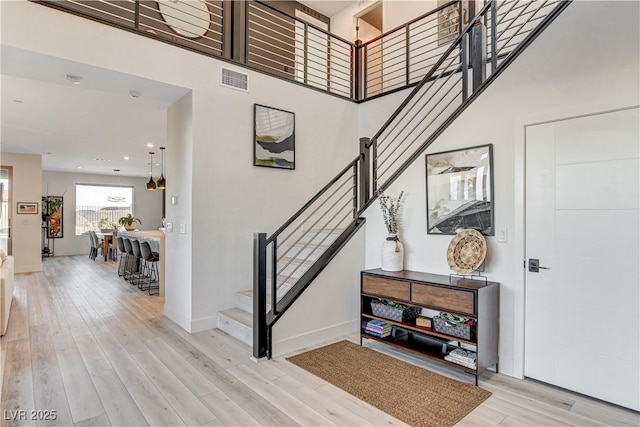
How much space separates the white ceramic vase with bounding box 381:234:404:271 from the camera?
360 centimetres

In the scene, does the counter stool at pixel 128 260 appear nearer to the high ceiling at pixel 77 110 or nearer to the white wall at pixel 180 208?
→ the high ceiling at pixel 77 110

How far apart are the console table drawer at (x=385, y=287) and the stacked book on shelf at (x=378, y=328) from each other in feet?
1.08

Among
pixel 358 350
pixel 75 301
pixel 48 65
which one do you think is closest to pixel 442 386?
pixel 358 350

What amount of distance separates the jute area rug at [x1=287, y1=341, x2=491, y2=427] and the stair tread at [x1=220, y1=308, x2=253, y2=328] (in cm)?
71

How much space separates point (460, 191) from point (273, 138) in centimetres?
243

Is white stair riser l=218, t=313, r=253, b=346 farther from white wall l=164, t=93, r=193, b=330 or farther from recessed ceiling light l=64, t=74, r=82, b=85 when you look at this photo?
recessed ceiling light l=64, t=74, r=82, b=85

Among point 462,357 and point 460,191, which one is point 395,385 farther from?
point 460,191

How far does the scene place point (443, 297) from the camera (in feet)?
9.76

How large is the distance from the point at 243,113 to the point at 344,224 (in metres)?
2.10

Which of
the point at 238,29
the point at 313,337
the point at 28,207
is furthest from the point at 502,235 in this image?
the point at 28,207

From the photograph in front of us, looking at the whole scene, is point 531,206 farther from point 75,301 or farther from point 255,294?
point 75,301

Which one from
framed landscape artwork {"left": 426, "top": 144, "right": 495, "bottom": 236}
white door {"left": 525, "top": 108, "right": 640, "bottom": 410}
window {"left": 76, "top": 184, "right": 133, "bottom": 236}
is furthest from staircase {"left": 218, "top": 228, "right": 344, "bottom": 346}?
window {"left": 76, "top": 184, "right": 133, "bottom": 236}

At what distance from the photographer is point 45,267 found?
8.95m

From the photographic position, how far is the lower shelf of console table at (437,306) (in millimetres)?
2826
